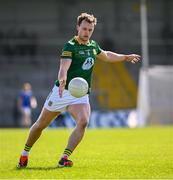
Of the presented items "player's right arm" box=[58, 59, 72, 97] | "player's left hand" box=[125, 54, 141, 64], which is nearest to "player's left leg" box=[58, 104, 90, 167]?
"player's right arm" box=[58, 59, 72, 97]

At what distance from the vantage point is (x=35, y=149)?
49.3 feet

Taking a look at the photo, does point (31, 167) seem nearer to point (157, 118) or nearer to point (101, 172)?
point (101, 172)

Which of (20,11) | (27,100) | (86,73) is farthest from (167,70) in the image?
(86,73)

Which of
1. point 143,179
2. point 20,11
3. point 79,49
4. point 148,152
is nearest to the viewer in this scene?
point 143,179

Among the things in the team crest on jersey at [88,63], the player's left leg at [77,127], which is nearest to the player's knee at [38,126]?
the player's left leg at [77,127]

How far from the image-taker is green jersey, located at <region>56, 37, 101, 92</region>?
→ 10.1 m

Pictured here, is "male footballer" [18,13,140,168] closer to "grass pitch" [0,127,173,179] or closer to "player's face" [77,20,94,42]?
"player's face" [77,20,94,42]

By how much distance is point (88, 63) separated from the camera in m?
10.3

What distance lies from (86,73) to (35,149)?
202 inches

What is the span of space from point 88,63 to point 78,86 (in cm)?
54

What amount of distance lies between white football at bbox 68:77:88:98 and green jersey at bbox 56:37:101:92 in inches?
8.9

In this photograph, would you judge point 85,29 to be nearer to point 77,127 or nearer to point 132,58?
point 132,58

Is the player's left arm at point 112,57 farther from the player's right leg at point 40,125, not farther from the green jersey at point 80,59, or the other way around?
the player's right leg at point 40,125

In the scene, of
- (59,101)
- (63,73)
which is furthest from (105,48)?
(63,73)
